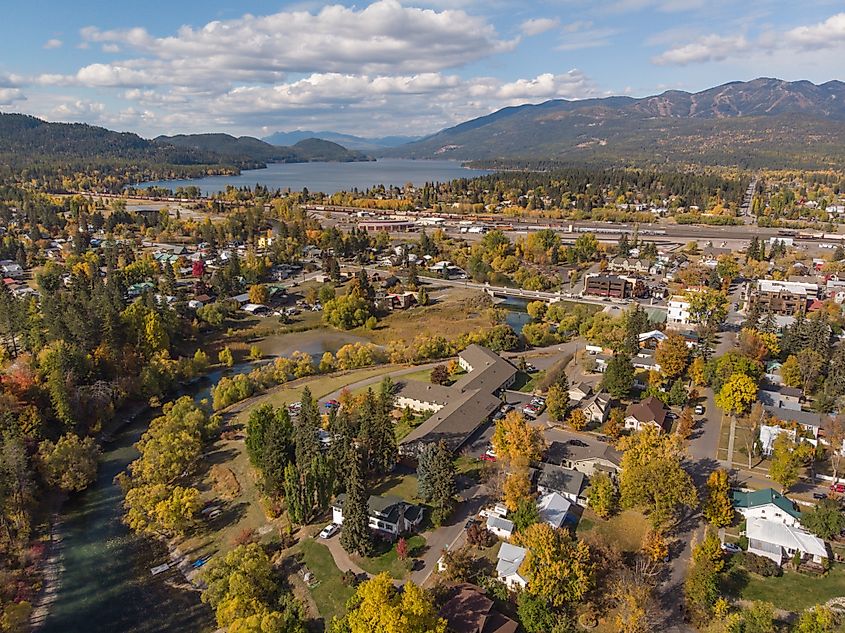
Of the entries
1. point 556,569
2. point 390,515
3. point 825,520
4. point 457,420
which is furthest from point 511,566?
point 825,520

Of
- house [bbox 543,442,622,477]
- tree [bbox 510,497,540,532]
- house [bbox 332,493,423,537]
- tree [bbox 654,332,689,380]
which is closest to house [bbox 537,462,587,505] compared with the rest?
house [bbox 543,442,622,477]

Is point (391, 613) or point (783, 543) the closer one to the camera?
point (391, 613)

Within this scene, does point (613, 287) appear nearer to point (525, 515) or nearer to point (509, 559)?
point (525, 515)

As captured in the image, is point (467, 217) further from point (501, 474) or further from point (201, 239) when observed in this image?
point (501, 474)

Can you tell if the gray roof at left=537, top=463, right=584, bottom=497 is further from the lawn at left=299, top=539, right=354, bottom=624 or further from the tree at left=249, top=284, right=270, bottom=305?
the tree at left=249, top=284, right=270, bottom=305

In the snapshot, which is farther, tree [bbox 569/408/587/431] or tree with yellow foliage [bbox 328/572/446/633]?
tree [bbox 569/408/587/431]

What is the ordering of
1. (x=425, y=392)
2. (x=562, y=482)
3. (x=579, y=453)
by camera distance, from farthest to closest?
(x=425, y=392)
(x=579, y=453)
(x=562, y=482)

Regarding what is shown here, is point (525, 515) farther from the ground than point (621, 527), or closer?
farther from the ground
